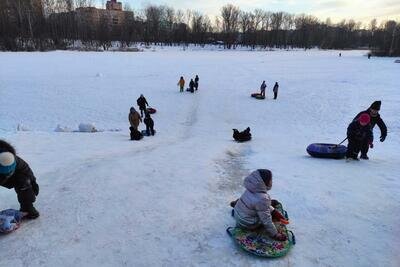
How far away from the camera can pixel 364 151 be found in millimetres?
9289

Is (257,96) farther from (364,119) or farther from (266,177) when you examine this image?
(266,177)

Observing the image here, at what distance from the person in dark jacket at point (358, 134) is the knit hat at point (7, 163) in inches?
288

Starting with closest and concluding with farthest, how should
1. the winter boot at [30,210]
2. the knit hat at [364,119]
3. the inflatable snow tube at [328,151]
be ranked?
the winter boot at [30,210]
the knit hat at [364,119]
the inflatable snow tube at [328,151]

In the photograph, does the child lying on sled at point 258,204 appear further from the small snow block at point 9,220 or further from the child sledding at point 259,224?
the small snow block at point 9,220

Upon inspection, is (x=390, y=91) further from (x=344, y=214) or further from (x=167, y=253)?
(x=167, y=253)

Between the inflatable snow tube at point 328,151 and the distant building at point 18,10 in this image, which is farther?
the distant building at point 18,10

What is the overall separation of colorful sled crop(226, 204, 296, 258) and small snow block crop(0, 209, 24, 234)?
2929 mm

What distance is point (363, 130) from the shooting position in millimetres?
8695

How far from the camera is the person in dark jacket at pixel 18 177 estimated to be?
449 cm

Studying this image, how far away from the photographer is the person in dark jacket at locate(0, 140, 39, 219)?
449 cm

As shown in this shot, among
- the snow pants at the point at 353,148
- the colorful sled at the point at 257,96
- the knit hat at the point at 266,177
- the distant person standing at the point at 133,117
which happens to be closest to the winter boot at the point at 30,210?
the knit hat at the point at 266,177

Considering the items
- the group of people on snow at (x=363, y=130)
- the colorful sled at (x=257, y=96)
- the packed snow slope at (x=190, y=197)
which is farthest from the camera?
the colorful sled at (x=257, y=96)

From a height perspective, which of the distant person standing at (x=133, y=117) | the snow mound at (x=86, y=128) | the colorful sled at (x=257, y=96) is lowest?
the snow mound at (x=86, y=128)

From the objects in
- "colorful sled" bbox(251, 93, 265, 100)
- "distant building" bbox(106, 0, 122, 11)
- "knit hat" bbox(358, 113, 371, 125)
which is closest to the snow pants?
"knit hat" bbox(358, 113, 371, 125)
